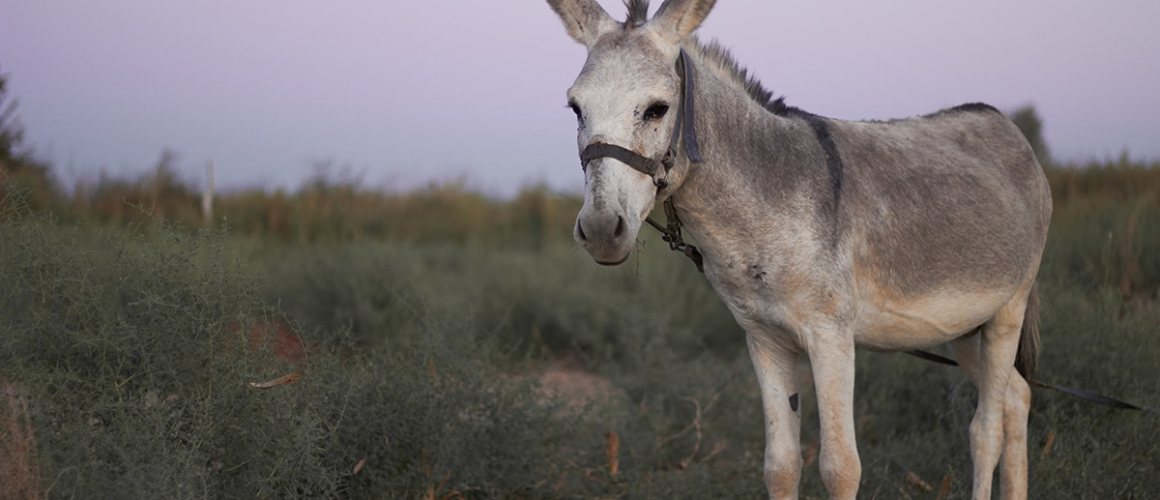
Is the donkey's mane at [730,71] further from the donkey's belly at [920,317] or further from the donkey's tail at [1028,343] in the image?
the donkey's tail at [1028,343]

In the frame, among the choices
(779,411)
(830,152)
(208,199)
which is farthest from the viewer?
(208,199)

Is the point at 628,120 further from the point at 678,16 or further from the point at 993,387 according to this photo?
the point at 993,387

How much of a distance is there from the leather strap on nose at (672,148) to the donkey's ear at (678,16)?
75 mm

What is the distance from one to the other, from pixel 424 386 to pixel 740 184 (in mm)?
1998

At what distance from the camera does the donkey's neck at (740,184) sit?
2.92m

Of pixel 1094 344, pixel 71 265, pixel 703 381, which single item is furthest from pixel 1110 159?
pixel 71 265

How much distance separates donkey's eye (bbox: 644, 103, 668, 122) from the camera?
2.64m

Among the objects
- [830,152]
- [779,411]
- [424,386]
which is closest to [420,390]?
[424,386]

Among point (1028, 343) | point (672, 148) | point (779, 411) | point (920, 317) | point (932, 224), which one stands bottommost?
point (779, 411)

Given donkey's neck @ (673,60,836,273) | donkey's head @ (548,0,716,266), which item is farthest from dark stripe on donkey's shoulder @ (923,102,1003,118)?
donkey's head @ (548,0,716,266)

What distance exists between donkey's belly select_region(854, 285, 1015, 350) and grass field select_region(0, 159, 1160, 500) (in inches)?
33.0

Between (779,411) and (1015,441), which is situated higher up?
(779,411)

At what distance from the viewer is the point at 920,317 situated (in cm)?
328

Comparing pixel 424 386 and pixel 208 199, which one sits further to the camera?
pixel 208 199
